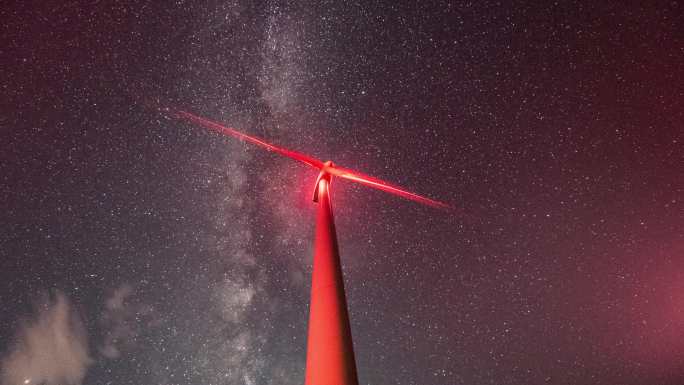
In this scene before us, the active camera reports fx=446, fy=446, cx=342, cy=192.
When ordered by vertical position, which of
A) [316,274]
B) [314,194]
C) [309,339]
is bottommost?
[309,339]

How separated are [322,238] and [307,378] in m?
2.96

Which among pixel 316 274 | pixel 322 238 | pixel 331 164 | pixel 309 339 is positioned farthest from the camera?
pixel 331 164

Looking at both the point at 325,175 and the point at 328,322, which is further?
the point at 325,175

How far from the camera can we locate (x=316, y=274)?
8.59m

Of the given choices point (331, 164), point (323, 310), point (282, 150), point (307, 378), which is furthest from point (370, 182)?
point (307, 378)

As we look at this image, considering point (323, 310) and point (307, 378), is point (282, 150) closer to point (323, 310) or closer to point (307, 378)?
point (323, 310)

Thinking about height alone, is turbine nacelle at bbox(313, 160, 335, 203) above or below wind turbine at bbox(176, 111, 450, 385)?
above

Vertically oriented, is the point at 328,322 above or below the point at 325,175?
below

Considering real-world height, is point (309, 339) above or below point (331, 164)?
below

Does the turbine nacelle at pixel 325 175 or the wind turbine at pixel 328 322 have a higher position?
the turbine nacelle at pixel 325 175

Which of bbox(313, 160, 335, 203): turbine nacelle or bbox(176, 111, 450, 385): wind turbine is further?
bbox(313, 160, 335, 203): turbine nacelle

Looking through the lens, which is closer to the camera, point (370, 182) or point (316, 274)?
point (316, 274)

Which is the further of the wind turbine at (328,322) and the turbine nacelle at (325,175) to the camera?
the turbine nacelle at (325,175)

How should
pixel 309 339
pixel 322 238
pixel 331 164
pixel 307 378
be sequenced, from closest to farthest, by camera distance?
1. pixel 307 378
2. pixel 309 339
3. pixel 322 238
4. pixel 331 164
